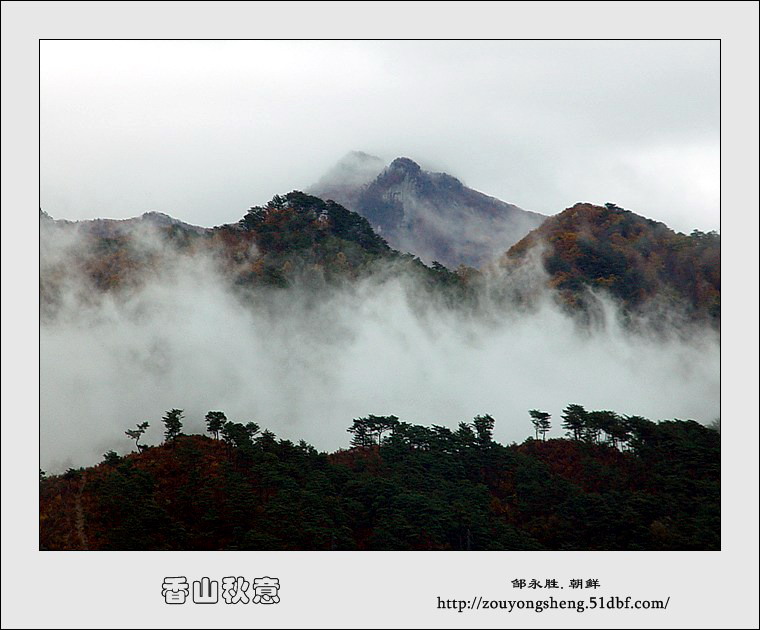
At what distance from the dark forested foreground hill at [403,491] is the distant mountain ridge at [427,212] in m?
4.45

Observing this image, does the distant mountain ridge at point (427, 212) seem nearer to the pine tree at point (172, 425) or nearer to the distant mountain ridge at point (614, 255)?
the distant mountain ridge at point (614, 255)

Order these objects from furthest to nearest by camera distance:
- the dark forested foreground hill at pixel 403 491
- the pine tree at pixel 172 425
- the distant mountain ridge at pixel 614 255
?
the distant mountain ridge at pixel 614 255
the pine tree at pixel 172 425
the dark forested foreground hill at pixel 403 491

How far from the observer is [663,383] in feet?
40.5

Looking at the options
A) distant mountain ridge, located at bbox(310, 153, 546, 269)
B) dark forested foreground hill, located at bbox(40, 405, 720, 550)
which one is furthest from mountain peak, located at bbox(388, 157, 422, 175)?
dark forested foreground hill, located at bbox(40, 405, 720, 550)

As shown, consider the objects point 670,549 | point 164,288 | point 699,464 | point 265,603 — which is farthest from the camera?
point 164,288

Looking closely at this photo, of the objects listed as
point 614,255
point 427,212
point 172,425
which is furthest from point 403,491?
point 427,212

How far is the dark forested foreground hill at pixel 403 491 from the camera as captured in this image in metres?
10.7

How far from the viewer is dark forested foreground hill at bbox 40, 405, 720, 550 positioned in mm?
10664

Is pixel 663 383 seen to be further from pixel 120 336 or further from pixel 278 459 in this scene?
pixel 120 336

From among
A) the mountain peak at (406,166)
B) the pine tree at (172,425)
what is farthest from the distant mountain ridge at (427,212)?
the pine tree at (172,425)

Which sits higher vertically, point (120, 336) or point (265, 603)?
point (120, 336)

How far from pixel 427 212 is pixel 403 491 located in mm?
7687

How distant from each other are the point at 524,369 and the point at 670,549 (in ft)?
12.7

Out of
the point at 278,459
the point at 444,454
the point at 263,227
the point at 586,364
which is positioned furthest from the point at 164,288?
the point at 586,364
